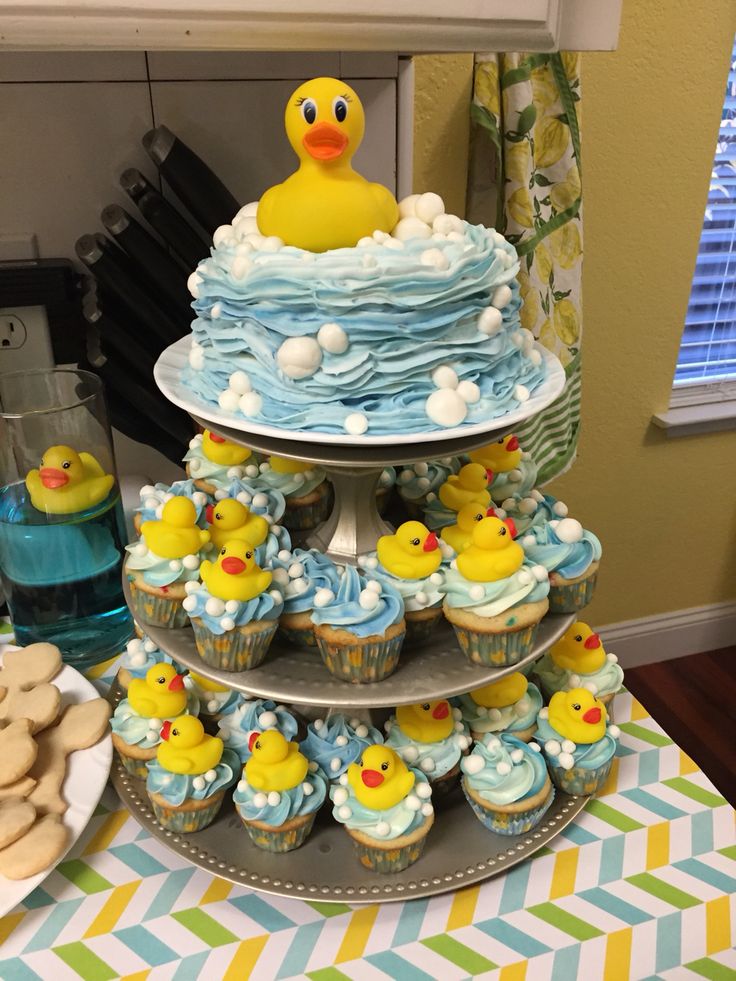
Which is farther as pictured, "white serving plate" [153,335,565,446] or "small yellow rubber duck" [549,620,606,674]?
"small yellow rubber duck" [549,620,606,674]

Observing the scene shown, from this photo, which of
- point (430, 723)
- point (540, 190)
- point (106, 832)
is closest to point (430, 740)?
point (430, 723)

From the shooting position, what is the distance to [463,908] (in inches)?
31.0

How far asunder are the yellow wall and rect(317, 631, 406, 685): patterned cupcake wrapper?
109 cm

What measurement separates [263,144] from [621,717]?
94 cm

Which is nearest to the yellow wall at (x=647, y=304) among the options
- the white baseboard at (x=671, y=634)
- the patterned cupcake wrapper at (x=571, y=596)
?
the white baseboard at (x=671, y=634)

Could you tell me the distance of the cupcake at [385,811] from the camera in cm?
78

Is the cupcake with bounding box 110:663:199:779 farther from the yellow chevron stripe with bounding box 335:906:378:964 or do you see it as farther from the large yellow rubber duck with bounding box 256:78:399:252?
the large yellow rubber duck with bounding box 256:78:399:252

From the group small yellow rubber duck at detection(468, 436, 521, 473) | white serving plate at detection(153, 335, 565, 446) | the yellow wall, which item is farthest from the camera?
the yellow wall

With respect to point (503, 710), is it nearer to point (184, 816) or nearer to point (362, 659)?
point (362, 659)

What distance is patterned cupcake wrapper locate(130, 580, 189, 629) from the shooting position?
82cm

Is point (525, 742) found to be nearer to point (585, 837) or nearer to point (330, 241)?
point (585, 837)

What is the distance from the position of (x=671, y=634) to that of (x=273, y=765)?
5.81 ft

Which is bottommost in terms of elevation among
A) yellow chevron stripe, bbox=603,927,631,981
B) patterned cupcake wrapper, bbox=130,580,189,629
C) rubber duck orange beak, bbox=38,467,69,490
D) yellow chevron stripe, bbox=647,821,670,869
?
yellow chevron stripe, bbox=647,821,670,869

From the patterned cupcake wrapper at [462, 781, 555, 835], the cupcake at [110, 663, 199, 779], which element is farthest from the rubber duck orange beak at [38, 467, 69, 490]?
the patterned cupcake wrapper at [462, 781, 555, 835]
